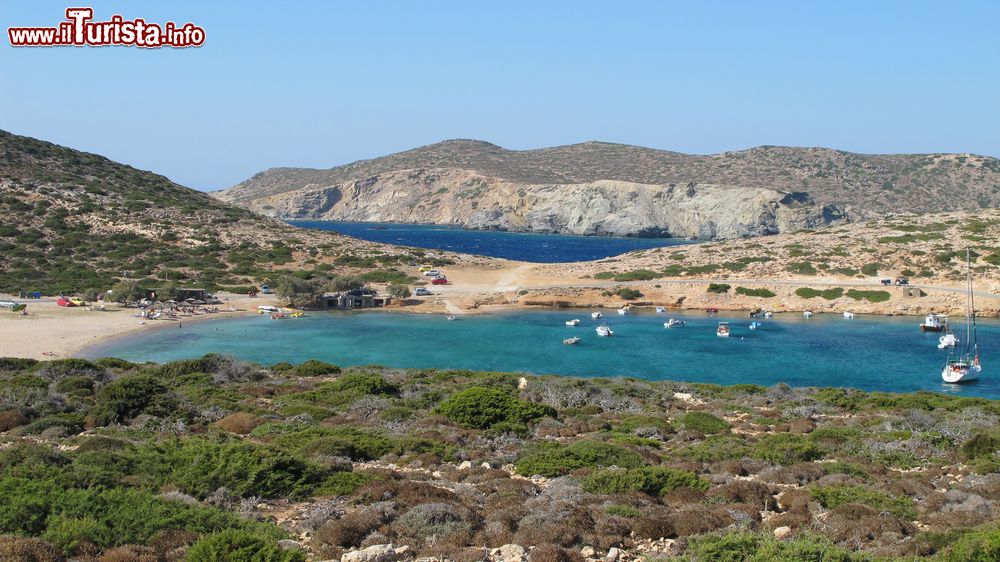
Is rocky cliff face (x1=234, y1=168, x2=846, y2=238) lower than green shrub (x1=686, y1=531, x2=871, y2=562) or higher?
higher

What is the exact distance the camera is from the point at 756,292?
68.3 metres

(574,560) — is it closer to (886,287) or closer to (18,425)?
(18,425)

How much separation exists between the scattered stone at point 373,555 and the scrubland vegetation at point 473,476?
55 cm

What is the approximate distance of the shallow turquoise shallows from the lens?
4244 centimetres

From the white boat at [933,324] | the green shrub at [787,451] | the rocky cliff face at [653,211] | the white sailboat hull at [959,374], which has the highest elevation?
the rocky cliff face at [653,211]

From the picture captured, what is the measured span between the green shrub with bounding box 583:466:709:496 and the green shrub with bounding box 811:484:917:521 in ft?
6.72


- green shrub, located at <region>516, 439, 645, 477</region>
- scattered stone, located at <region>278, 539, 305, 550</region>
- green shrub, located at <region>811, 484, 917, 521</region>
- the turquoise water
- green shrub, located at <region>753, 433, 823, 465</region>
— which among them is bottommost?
green shrub, located at <region>753, 433, 823, 465</region>

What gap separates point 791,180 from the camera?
18838cm

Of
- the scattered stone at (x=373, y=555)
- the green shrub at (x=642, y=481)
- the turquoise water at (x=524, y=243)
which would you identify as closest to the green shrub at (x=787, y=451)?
the green shrub at (x=642, y=481)

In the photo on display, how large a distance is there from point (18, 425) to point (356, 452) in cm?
925

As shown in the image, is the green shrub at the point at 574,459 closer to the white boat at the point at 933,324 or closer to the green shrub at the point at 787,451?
the green shrub at the point at 787,451

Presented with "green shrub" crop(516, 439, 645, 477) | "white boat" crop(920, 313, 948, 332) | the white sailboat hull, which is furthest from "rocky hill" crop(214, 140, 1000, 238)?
"green shrub" crop(516, 439, 645, 477)

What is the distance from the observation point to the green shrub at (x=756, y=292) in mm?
67812

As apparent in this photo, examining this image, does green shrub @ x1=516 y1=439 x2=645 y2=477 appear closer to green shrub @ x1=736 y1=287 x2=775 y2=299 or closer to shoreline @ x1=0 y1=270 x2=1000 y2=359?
shoreline @ x1=0 y1=270 x2=1000 y2=359
